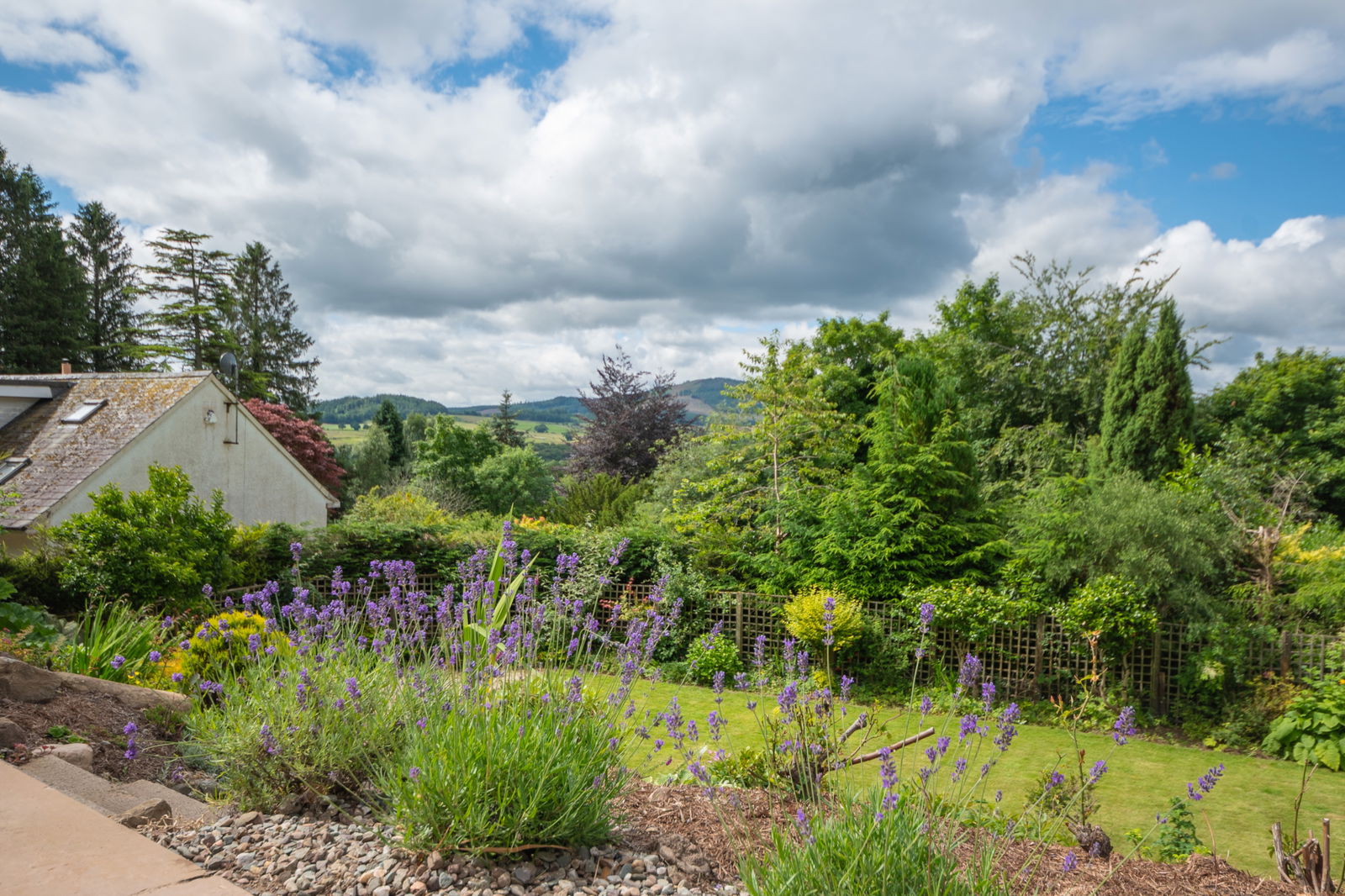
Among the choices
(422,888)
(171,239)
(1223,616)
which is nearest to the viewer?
(422,888)

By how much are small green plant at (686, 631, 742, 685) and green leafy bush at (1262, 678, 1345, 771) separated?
17.3 feet

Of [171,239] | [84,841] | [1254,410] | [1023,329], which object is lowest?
[84,841]

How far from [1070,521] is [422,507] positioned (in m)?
15.2

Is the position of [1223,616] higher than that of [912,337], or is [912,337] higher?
→ [912,337]

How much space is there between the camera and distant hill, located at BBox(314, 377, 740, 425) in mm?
40406

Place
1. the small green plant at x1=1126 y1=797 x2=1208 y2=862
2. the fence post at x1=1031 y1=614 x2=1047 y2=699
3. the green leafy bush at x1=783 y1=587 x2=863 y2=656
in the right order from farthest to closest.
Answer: the green leafy bush at x1=783 y1=587 x2=863 y2=656 < the fence post at x1=1031 y1=614 x2=1047 y2=699 < the small green plant at x1=1126 y1=797 x2=1208 y2=862

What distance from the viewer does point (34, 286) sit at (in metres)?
25.3

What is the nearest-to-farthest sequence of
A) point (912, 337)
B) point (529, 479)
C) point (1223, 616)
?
point (1223, 616), point (912, 337), point (529, 479)

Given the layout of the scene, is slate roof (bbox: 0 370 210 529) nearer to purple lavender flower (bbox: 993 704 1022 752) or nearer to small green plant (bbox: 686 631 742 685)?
small green plant (bbox: 686 631 742 685)

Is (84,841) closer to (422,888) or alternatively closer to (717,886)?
(422,888)

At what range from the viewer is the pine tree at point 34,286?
82.0 feet

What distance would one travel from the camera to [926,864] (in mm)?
2145

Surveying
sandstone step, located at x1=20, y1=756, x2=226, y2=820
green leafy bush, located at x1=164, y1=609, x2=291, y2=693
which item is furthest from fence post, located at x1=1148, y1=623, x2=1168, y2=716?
sandstone step, located at x1=20, y1=756, x2=226, y2=820

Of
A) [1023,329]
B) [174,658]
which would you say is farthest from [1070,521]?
[1023,329]
